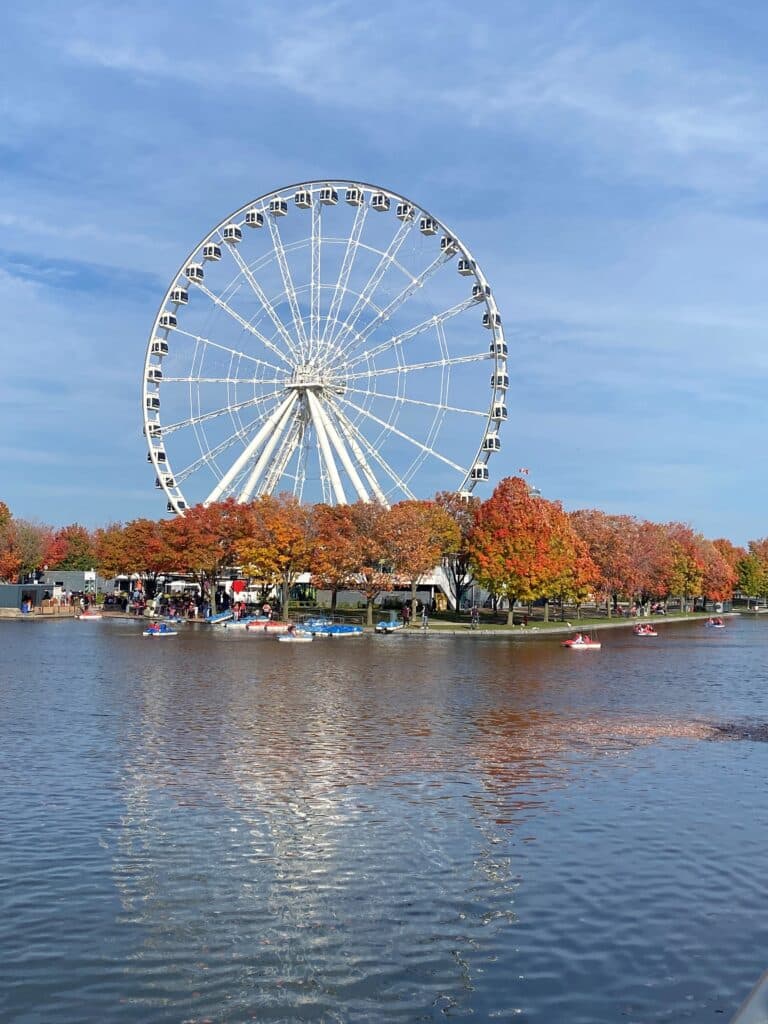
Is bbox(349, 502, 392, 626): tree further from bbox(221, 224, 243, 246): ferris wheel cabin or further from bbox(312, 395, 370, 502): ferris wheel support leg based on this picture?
bbox(221, 224, 243, 246): ferris wheel cabin

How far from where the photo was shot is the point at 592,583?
125 meters

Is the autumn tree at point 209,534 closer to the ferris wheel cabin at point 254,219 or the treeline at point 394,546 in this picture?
the treeline at point 394,546

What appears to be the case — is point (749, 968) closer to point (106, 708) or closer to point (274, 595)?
point (106, 708)

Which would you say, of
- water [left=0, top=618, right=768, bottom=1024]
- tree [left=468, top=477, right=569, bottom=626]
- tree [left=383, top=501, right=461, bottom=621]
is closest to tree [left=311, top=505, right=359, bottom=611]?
Answer: tree [left=383, top=501, right=461, bottom=621]

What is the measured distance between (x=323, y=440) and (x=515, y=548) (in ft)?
77.2

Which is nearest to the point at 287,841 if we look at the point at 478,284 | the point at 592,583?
the point at 478,284

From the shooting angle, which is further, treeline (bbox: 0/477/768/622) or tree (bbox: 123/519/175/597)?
tree (bbox: 123/519/175/597)

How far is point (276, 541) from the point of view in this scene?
102m

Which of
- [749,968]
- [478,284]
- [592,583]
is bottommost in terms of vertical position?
[749,968]

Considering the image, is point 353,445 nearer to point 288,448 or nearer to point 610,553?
point 288,448

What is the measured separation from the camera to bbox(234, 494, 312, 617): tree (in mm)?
102062

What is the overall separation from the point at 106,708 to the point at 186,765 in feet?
40.7

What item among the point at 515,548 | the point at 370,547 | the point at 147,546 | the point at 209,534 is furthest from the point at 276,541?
the point at 147,546

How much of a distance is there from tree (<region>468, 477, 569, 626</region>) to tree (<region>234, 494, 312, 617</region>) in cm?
1609
